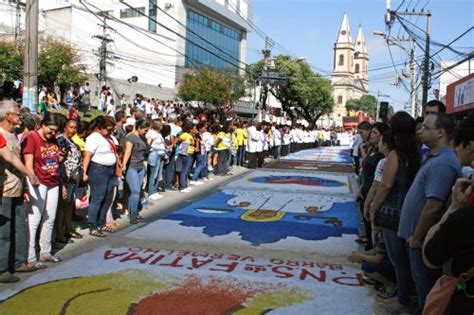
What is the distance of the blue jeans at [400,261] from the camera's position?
452cm

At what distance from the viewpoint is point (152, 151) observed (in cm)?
1046

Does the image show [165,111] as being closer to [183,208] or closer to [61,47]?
[61,47]

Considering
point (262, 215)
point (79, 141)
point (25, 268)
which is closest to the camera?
point (25, 268)

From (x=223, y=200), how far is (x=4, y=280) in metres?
6.24

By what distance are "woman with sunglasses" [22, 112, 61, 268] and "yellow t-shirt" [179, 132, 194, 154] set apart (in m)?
6.43

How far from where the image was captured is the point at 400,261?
4.55 meters

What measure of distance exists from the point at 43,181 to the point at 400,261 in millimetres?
3983

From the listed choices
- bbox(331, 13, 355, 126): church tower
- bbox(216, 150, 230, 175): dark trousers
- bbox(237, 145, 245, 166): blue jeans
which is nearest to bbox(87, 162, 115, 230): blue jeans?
bbox(216, 150, 230, 175): dark trousers

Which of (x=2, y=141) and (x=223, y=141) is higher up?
(x=2, y=141)

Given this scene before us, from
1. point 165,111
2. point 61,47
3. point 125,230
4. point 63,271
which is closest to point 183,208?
point 125,230

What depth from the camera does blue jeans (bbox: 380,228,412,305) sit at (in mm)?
4523

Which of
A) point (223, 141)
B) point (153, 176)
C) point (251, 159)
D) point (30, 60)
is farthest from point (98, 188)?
point (251, 159)

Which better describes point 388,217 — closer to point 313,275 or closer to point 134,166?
point 313,275

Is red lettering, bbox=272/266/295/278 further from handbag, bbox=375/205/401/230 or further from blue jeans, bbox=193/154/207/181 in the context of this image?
blue jeans, bbox=193/154/207/181
